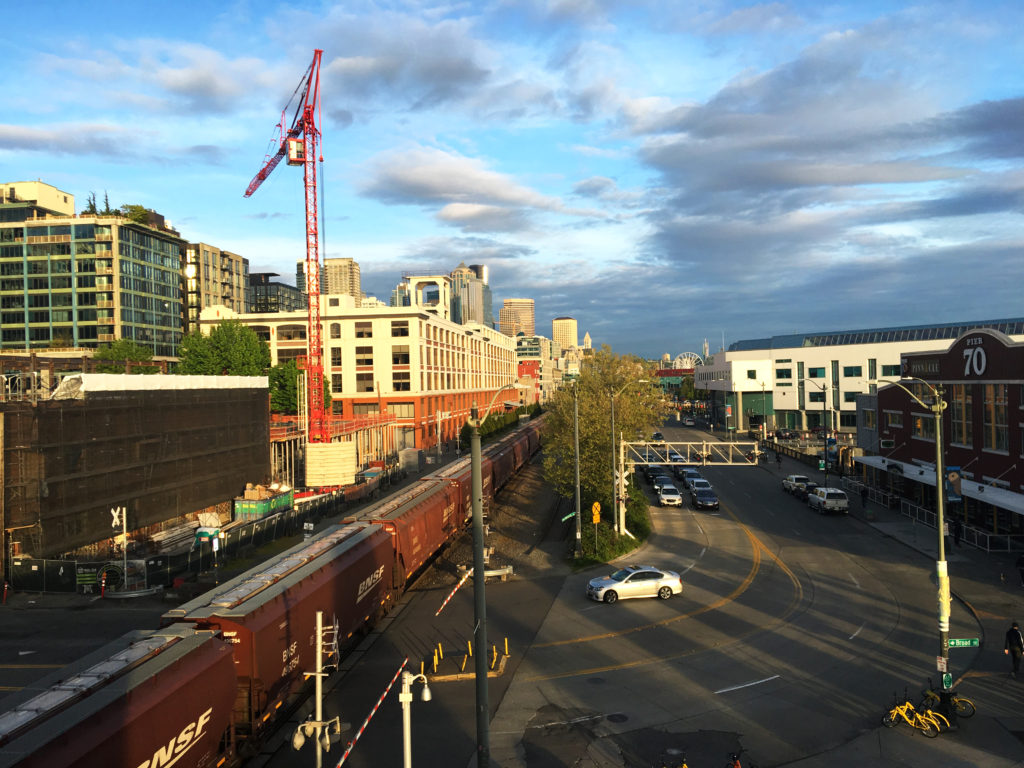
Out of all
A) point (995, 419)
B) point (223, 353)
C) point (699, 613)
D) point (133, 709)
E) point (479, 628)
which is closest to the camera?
point (133, 709)

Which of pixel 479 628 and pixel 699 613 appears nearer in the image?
pixel 479 628

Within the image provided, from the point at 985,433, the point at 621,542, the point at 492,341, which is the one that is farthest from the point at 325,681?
the point at 492,341

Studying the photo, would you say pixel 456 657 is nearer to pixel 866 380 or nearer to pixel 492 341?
pixel 866 380

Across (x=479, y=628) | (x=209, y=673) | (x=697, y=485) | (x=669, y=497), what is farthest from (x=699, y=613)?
(x=697, y=485)

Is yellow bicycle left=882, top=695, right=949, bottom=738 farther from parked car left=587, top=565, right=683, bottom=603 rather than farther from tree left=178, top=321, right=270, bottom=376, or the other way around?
tree left=178, top=321, right=270, bottom=376

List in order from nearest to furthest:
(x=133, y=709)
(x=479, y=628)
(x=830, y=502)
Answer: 1. (x=133, y=709)
2. (x=479, y=628)
3. (x=830, y=502)

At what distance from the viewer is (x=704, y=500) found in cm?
4775

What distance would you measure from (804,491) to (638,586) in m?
30.0

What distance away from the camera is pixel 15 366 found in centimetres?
3606

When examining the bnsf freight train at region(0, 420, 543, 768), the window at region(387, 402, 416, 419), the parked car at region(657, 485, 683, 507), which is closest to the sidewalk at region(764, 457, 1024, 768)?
the bnsf freight train at region(0, 420, 543, 768)

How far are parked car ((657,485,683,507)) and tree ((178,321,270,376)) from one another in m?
43.5

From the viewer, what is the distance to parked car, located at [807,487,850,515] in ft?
151

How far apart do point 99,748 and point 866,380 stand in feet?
377

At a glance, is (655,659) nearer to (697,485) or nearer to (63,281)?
(697,485)
